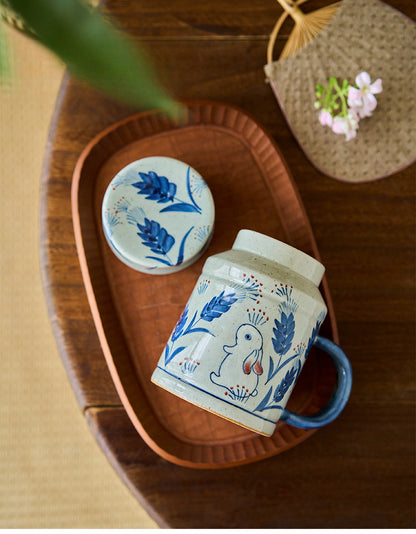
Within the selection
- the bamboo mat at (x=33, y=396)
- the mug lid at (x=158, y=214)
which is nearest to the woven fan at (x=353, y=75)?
the mug lid at (x=158, y=214)

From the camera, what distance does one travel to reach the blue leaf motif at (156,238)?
0.46m

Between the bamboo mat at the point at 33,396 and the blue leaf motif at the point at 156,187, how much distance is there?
1.10ft

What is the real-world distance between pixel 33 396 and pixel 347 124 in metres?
0.63

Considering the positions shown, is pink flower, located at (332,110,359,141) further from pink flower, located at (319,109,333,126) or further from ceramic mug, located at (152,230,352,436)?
ceramic mug, located at (152,230,352,436)

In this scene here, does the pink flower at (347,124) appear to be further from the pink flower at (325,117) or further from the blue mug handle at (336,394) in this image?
the blue mug handle at (336,394)

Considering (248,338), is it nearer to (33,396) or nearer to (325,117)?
(325,117)

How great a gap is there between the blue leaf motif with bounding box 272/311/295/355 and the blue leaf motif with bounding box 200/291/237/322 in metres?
0.04

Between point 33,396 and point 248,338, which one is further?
point 33,396

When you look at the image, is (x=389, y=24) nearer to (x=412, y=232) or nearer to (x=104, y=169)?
(x=412, y=232)

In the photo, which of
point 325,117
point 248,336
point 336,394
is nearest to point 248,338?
point 248,336

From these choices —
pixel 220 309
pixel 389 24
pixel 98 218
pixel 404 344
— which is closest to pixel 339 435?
pixel 404 344

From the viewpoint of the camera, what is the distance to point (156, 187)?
1.55ft

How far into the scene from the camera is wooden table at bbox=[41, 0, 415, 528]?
19.4 inches

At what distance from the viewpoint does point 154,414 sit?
0.49m
